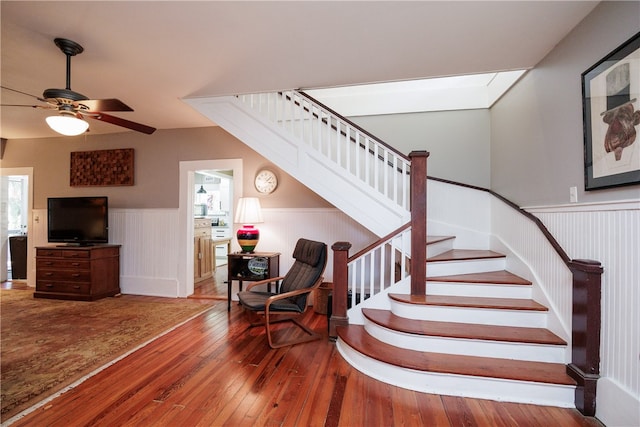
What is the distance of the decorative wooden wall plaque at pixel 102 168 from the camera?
4.59 metres

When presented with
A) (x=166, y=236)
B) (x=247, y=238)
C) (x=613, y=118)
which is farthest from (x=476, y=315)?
(x=166, y=236)

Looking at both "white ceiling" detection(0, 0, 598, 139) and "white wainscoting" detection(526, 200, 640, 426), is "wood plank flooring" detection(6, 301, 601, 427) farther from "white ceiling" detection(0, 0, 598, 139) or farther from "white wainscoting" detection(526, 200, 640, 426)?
"white ceiling" detection(0, 0, 598, 139)

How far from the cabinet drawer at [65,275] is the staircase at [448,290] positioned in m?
3.05

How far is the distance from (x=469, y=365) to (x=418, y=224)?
121cm

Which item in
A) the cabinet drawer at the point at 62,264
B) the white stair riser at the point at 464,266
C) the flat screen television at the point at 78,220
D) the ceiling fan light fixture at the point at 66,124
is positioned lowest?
the cabinet drawer at the point at 62,264

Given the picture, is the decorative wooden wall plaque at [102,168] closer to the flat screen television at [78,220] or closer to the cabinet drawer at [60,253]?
the flat screen television at [78,220]

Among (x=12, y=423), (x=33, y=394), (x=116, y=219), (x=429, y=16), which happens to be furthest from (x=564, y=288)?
(x=116, y=219)

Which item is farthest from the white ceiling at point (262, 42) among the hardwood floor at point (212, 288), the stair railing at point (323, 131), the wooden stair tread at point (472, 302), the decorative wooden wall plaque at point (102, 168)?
the hardwood floor at point (212, 288)

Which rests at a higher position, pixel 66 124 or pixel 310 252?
pixel 66 124

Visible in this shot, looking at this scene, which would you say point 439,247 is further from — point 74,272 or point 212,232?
point 212,232

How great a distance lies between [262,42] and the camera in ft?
7.34

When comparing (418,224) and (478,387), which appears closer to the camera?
(478,387)

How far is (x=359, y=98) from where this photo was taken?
4027 millimetres

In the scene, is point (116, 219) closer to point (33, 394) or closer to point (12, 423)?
point (33, 394)
